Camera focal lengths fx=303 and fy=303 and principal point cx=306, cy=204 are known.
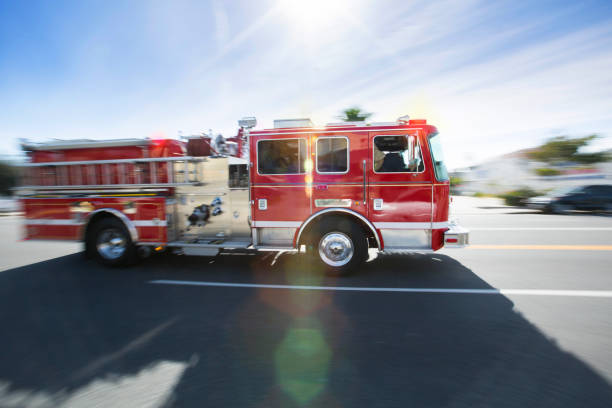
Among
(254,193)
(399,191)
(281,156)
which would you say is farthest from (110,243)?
(399,191)

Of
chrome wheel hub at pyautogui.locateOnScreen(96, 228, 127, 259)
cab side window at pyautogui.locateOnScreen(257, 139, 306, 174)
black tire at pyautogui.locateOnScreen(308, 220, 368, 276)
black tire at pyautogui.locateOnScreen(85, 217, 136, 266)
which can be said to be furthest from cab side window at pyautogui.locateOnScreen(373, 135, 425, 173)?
chrome wheel hub at pyautogui.locateOnScreen(96, 228, 127, 259)

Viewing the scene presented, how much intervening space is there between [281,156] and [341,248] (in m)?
1.85

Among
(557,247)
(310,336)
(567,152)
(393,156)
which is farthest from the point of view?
(567,152)

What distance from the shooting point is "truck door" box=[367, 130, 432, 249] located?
4805mm

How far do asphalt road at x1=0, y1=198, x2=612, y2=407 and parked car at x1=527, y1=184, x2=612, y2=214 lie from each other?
29.7 ft

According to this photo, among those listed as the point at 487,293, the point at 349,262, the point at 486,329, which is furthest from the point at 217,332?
the point at 487,293

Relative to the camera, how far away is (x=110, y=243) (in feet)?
18.9

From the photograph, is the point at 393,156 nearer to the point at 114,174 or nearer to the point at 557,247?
the point at 114,174

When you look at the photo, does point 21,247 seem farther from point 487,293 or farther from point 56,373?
point 487,293

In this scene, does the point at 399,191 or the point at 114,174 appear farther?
the point at 114,174

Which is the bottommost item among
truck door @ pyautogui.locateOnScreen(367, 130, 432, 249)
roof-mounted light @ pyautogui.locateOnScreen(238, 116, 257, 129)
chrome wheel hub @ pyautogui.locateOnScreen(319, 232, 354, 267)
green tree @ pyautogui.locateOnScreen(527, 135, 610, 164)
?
chrome wheel hub @ pyautogui.locateOnScreen(319, 232, 354, 267)

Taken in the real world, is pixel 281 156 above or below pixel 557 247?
above

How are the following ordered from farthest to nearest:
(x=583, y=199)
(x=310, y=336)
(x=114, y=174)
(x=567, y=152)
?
1. (x=567, y=152)
2. (x=583, y=199)
3. (x=114, y=174)
4. (x=310, y=336)

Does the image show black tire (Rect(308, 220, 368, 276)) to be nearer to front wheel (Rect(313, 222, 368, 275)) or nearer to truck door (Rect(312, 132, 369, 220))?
front wheel (Rect(313, 222, 368, 275))
